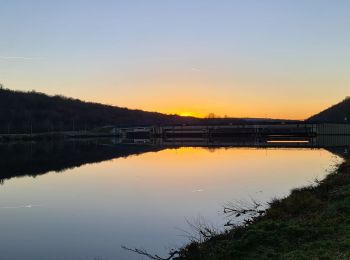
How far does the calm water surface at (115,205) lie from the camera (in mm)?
15656

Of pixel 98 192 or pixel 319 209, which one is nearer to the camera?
pixel 319 209

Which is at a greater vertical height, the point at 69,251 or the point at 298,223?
the point at 298,223

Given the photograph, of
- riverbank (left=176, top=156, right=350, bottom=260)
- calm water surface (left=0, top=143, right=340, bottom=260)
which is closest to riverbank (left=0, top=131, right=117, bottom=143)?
calm water surface (left=0, top=143, right=340, bottom=260)

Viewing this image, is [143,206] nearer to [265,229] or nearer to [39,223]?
[39,223]

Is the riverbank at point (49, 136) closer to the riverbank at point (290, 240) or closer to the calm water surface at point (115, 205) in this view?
the calm water surface at point (115, 205)

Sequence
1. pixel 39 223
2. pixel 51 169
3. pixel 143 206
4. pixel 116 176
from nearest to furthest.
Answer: pixel 39 223
pixel 143 206
pixel 116 176
pixel 51 169

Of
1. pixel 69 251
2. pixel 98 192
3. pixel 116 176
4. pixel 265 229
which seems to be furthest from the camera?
pixel 116 176

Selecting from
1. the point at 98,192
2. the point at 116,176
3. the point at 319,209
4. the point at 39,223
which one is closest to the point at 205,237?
the point at 319,209

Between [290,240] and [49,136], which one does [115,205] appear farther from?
[49,136]

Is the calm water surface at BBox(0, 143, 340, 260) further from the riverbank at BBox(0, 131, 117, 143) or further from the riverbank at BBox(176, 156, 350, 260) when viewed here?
the riverbank at BBox(0, 131, 117, 143)

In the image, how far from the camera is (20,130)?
17025 centimetres

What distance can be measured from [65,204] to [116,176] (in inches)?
541

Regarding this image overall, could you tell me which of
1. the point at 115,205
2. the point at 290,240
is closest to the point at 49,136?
the point at 115,205

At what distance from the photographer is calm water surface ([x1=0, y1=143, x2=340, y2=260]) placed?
1566 centimetres
